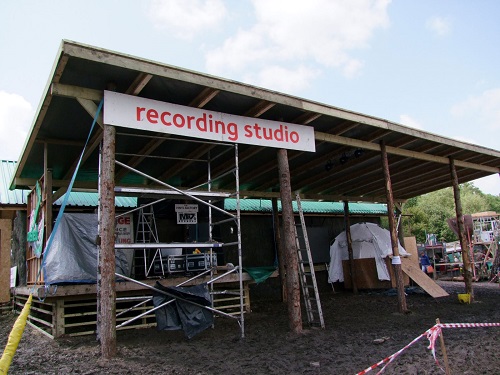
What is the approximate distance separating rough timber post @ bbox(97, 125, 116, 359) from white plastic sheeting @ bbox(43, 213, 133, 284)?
87.9 inches

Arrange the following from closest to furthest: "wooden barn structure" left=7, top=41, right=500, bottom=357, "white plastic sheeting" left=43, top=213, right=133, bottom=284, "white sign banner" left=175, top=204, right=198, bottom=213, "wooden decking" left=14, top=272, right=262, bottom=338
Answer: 1. "wooden barn structure" left=7, top=41, right=500, bottom=357
2. "wooden decking" left=14, top=272, right=262, bottom=338
3. "white plastic sheeting" left=43, top=213, right=133, bottom=284
4. "white sign banner" left=175, top=204, right=198, bottom=213

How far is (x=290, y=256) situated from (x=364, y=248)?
8.41 m

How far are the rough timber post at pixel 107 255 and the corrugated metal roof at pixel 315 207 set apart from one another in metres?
8.49

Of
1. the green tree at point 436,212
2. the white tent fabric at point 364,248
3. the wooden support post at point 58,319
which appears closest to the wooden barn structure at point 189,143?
the wooden support post at point 58,319

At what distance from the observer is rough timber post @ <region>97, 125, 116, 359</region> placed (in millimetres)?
5625

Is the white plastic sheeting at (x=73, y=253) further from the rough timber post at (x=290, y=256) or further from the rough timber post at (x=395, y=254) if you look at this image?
the rough timber post at (x=395, y=254)

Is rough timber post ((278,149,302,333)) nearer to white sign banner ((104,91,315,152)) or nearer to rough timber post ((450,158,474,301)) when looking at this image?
white sign banner ((104,91,315,152))

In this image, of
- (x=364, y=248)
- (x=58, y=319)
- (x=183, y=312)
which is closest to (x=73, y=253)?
(x=58, y=319)

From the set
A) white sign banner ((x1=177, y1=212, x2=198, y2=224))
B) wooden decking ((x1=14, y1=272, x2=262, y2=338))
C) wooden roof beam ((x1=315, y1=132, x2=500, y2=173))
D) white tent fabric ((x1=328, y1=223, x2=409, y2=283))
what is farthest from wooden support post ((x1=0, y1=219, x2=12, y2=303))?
white tent fabric ((x1=328, y1=223, x2=409, y2=283))

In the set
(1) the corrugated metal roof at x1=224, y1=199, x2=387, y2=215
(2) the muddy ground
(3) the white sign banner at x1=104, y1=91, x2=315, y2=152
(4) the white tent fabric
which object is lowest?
(2) the muddy ground

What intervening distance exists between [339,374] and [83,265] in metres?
5.56

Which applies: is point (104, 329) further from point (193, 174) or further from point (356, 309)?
point (356, 309)

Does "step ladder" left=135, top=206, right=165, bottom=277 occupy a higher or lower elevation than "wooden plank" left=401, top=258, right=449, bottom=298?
higher

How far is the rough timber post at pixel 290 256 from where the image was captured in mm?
7574
